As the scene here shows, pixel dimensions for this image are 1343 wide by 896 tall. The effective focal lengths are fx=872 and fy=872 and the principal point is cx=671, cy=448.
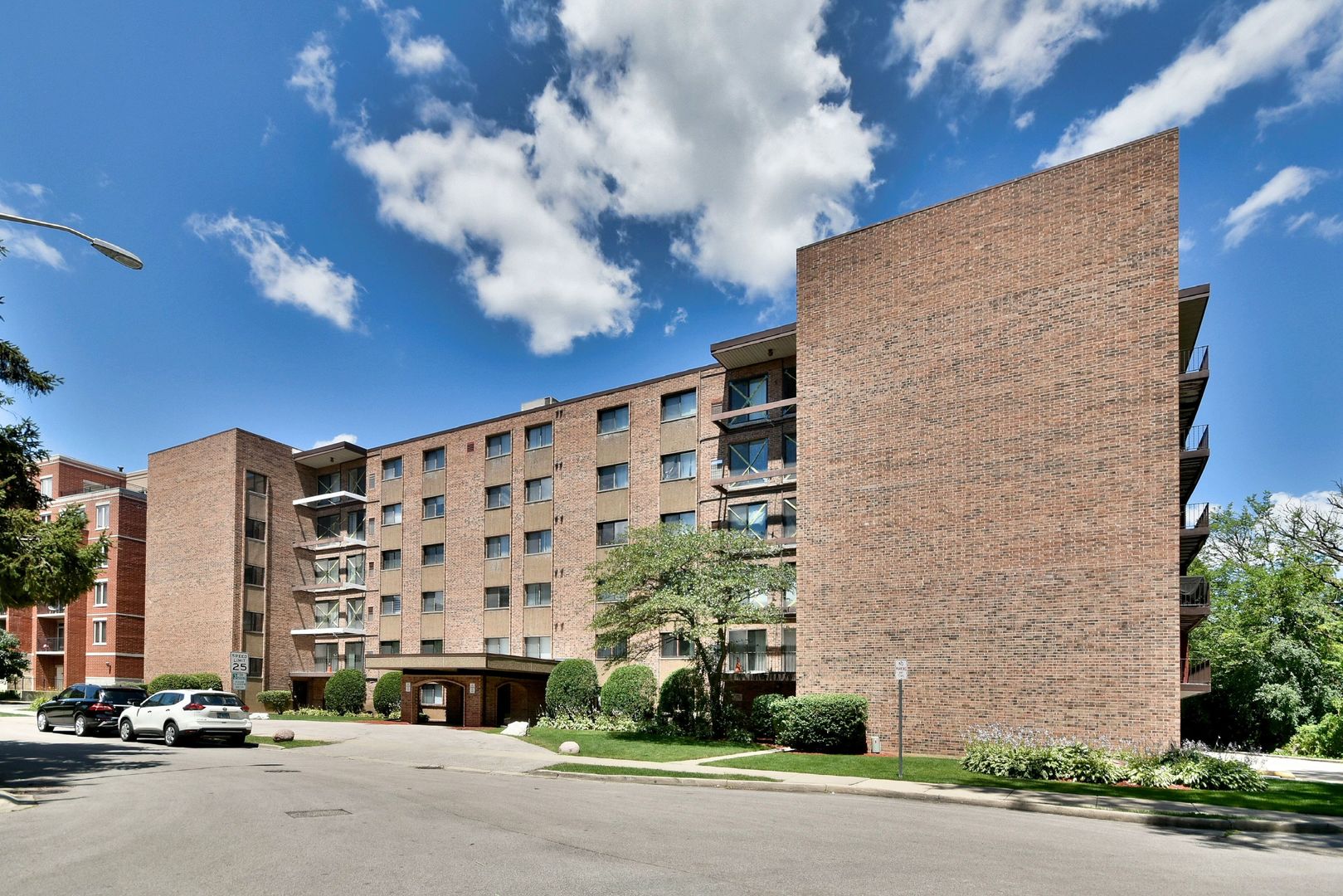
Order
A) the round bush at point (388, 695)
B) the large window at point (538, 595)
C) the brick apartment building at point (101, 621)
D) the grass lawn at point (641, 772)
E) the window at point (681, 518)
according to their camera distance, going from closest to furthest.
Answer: the grass lawn at point (641, 772) < the window at point (681, 518) < the large window at point (538, 595) < the round bush at point (388, 695) < the brick apartment building at point (101, 621)

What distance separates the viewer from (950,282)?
2406 cm

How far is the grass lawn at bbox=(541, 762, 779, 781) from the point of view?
17.8 meters

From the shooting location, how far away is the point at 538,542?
130 feet

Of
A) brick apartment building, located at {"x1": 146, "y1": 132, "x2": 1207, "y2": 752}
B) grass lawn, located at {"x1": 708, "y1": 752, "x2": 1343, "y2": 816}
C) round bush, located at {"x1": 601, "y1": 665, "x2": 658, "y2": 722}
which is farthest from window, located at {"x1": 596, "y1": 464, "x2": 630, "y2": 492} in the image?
grass lawn, located at {"x1": 708, "y1": 752, "x2": 1343, "y2": 816}

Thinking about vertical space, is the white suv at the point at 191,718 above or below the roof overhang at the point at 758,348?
below

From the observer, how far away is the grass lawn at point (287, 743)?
2693 cm

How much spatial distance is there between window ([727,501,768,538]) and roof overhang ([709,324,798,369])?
5.45 meters

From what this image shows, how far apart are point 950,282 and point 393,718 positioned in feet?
103

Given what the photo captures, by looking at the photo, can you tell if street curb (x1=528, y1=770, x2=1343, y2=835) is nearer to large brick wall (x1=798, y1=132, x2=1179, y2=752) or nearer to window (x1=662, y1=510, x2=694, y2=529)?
large brick wall (x1=798, y1=132, x2=1179, y2=752)

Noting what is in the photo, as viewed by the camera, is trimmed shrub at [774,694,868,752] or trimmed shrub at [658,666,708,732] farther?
trimmed shrub at [658,666,708,732]

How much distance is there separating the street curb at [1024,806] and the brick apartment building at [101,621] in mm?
43043

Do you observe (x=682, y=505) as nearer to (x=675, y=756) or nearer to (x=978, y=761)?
(x=675, y=756)

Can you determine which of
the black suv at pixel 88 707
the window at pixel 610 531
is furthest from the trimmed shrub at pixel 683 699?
the black suv at pixel 88 707

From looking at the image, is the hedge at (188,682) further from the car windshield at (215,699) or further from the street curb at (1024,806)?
the street curb at (1024,806)
